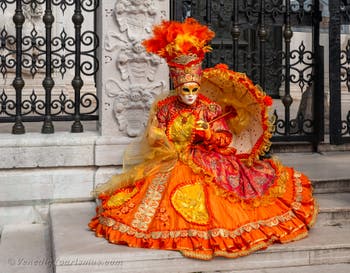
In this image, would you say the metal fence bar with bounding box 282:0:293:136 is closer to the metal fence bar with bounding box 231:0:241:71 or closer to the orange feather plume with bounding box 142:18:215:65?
the metal fence bar with bounding box 231:0:241:71

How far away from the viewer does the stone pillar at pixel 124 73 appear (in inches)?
214

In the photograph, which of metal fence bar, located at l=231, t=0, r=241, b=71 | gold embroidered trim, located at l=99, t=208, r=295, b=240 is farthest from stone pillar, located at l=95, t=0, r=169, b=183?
gold embroidered trim, located at l=99, t=208, r=295, b=240

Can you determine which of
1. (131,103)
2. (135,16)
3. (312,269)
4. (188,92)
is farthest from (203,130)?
(135,16)

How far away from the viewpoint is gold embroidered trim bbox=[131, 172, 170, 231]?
4.22 meters

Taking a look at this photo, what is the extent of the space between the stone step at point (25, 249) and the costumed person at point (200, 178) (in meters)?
0.47

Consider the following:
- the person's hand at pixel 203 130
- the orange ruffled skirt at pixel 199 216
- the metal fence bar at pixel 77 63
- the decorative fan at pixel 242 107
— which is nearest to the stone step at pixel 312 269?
the orange ruffled skirt at pixel 199 216

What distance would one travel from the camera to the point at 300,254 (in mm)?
4238

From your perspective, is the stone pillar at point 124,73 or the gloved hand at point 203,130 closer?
the gloved hand at point 203,130

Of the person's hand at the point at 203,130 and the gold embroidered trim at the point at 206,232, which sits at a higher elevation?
the person's hand at the point at 203,130

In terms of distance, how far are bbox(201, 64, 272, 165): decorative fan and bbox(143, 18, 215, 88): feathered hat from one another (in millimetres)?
336

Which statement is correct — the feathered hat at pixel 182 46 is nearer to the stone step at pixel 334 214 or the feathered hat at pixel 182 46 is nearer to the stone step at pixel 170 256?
the stone step at pixel 170 256

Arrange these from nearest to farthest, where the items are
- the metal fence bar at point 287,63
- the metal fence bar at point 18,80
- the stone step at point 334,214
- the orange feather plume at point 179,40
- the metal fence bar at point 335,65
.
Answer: the orange feather plume at point 179,40, the stone step at point 334,214, the metal fence bar at point 18,80, the metal fence bar at point 287,63, the metal fence bar at point 335,65

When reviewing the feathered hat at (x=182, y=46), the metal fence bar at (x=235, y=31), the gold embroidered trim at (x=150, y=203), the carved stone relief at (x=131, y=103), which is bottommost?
the gold embroidered trim at (x=150, y=203)

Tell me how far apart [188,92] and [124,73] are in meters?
1.20
